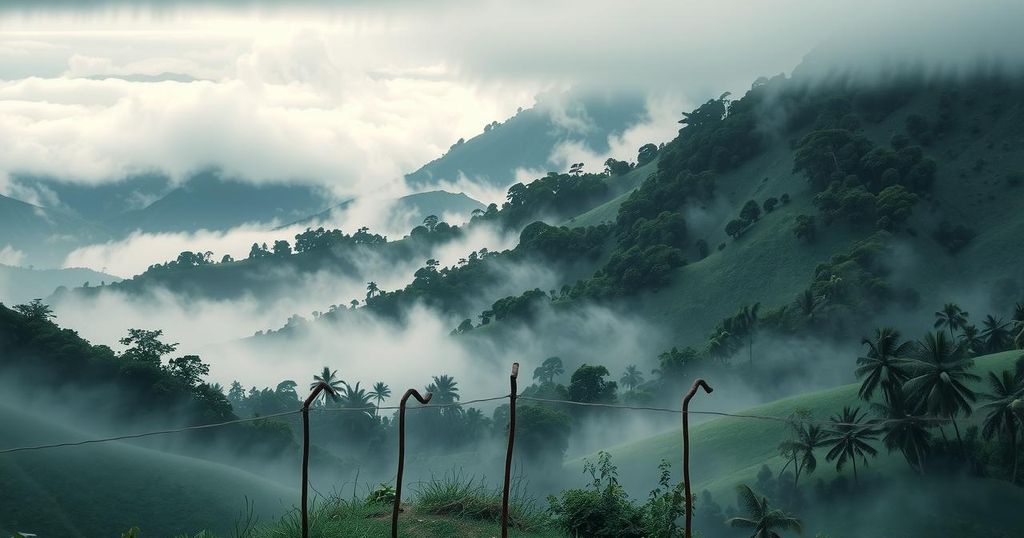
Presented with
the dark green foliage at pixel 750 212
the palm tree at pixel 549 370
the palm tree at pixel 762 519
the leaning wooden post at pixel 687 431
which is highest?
the dark green foliage at pixel 750 212

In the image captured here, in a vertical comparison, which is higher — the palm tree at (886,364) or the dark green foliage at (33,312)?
the dark green foliage at (33,312)

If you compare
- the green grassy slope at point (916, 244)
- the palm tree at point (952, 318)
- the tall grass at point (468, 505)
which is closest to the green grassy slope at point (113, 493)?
the tall grass at point (468, 505)

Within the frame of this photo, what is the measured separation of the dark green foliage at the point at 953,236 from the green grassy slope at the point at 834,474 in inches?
2076

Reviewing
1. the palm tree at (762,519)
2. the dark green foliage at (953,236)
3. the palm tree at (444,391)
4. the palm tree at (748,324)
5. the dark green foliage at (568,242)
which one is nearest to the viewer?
the palm tree at (762,519)

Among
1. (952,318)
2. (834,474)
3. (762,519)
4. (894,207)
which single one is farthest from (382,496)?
(894,207)

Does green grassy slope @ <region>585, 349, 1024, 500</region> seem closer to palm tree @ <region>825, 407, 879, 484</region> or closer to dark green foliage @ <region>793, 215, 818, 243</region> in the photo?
palm tree @ <region>825, 407, 879, 484</region>

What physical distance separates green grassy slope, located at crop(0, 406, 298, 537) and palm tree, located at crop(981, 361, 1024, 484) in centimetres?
5278

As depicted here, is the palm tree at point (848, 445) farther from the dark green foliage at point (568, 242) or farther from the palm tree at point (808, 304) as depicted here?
the dark green foliage at point (568, 242)

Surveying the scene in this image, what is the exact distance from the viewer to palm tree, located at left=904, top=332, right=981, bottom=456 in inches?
2635

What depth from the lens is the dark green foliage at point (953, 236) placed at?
13950cm

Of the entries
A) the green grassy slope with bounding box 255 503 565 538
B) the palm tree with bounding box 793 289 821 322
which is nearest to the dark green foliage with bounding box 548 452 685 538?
the green grassy slope with bounding box 255 503 565 538

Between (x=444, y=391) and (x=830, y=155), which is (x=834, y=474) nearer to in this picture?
(x=444, y=391)

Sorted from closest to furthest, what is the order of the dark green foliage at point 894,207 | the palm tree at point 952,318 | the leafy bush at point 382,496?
the leafy bush at point 382,496, the palm tree at point 952,318, the dark green foliage at point 894,207

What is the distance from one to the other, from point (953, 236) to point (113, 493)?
447 ft
